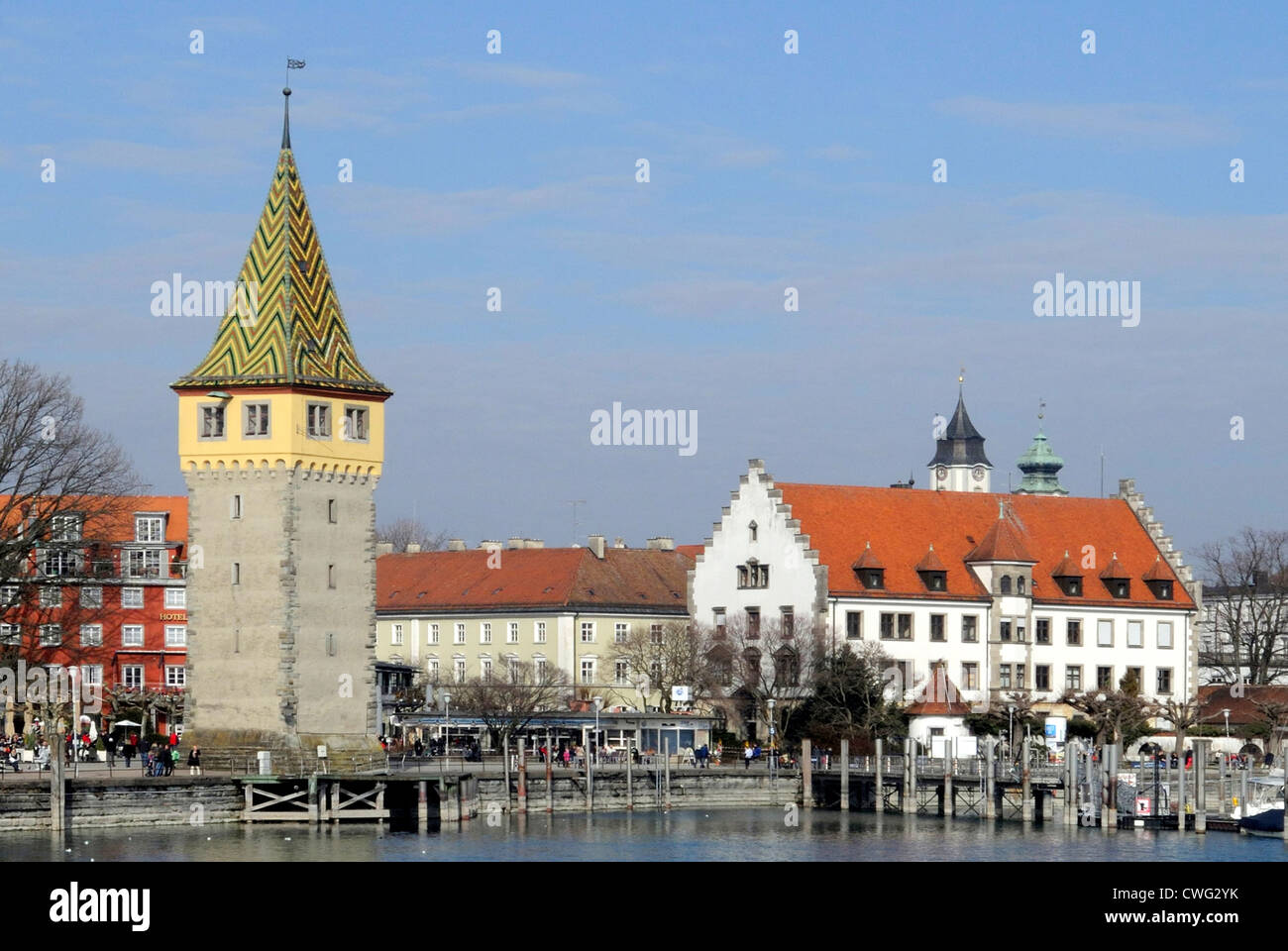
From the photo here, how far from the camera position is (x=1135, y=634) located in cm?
10206

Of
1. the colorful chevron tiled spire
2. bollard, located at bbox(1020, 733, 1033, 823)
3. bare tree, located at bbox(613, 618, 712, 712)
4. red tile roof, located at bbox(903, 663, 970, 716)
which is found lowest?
bollard, located at bbox(1020, 733, 1033, 823)

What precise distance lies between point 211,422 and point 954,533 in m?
40.8

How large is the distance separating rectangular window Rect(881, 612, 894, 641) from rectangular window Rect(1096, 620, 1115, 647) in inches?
410

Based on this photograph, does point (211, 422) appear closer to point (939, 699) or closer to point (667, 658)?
point (667, 658)

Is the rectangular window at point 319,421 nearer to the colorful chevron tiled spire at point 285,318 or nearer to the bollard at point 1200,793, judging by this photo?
the colorful chevron tiled spire at point 285,318

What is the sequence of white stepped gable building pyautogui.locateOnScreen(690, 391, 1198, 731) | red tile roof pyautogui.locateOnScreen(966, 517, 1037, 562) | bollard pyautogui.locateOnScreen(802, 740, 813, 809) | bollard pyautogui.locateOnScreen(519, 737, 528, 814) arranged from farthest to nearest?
red tile roof pyautogui.locateOnScreen(966, 517, 1037, 562) → white stepped gable building pyautogui.locateOnScreen(690, 391, 1198, 731) → bollard pyautogui.locateOnScreen(802, 740, 813, 809) → bollard pyautogui.locateOnScreen(519, 737, 528, 814)

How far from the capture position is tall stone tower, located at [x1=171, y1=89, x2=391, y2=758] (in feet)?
234

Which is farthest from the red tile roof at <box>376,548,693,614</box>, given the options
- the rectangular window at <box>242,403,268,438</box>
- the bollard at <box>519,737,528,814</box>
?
the rectangular window at <box>242,403,268,438</box>

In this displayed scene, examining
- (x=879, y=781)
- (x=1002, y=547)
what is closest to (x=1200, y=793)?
(x=879, y=781)

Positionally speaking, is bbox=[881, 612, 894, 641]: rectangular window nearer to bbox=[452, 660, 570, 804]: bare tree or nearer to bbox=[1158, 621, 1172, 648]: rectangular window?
bbox=[1158, 621, 1172, 648]: rectangular window

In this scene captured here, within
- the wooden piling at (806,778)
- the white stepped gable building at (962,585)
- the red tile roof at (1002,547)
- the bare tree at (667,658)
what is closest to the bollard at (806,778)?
the wooden piling at (806,778)
